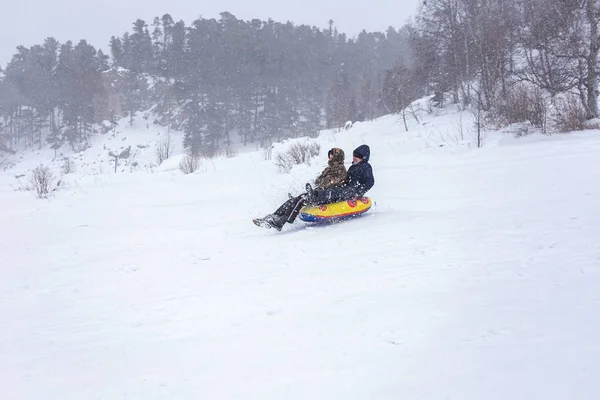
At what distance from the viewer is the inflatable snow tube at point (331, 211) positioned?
20.5 feet

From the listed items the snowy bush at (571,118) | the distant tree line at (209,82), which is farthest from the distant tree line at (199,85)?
the snowy bush at (571,118)

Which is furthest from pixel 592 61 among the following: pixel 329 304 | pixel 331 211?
pixel 329 304

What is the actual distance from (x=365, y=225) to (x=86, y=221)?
569 cm

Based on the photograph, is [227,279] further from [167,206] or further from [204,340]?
[167,206]

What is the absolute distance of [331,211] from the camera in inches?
246

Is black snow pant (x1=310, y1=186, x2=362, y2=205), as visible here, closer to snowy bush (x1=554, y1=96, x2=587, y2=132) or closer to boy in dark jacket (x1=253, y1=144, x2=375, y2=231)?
boy in dark jacket (x1=253, y1=144, x2=375, y2=231)

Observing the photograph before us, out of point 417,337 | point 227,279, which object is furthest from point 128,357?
point 417,337

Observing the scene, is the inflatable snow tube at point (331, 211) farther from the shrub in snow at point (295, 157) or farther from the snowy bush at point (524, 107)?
the snowy bush at point (524, 107)

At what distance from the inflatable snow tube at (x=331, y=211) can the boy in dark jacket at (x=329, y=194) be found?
0.24 feet

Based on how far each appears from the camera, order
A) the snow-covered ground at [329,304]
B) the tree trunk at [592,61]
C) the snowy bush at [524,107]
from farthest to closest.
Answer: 1. the tree trunk at [592,61]
2. the snowy bush at [524,107]
3. the snow-covered ground at [329,304]

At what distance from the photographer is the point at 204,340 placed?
9.40 ft

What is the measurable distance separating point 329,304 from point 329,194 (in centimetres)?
318

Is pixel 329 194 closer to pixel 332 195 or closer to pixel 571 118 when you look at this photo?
pixel 332 195

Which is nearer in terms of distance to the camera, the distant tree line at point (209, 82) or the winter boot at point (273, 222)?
the winter boot at point (273, 222)
